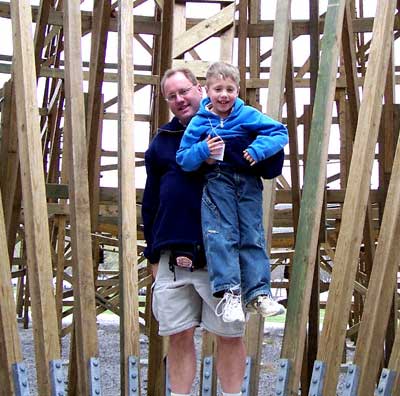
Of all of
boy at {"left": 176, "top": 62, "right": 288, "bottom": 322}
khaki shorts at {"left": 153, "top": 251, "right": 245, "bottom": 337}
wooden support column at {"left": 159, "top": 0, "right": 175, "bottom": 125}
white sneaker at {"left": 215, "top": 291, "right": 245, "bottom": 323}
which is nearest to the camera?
white sneaker at {"left": 215, "top": 291, "right": 245, "bottom": 323}

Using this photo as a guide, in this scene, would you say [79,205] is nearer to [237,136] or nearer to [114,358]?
[237,136]

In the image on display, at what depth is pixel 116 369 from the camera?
31.0 feet

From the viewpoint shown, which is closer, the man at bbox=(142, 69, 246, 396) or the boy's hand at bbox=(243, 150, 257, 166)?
the boy's hand at bbox=(243, 150, 257, 166)

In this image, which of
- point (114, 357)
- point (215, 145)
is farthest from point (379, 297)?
point (114, 357)

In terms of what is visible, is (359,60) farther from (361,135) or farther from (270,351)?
(361,135)

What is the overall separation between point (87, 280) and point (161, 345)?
186cm

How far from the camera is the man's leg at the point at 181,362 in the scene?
12.6 ft

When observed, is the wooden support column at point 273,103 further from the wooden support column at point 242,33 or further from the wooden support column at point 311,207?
the wooden support column at point 242,33

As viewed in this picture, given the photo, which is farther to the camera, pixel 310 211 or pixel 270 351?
pixel 270 351

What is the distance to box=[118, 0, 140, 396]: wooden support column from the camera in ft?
13.7

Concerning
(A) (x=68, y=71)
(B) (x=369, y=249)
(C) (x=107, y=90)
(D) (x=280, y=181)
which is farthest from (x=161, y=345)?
(C) (x=107, y=90)

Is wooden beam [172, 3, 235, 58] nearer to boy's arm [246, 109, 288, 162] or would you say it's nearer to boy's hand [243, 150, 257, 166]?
boy's arm [246, 109, 288, 162]

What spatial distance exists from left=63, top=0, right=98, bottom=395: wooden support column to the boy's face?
99 centimetres

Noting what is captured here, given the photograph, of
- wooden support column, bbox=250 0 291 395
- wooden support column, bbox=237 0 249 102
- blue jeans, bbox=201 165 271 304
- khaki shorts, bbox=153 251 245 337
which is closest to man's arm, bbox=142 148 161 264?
khaki shorts, bbox=153 251 245 337
